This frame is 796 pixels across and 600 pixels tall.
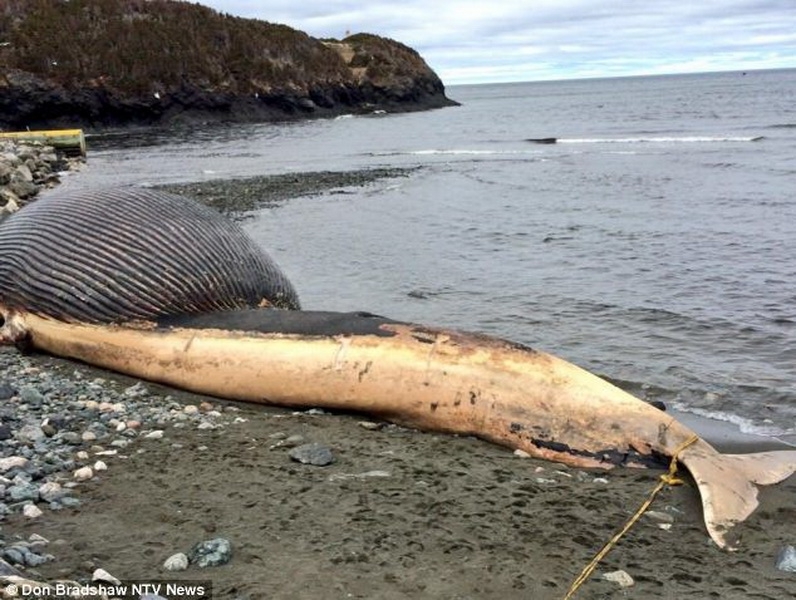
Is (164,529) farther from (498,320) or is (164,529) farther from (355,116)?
(355,116)

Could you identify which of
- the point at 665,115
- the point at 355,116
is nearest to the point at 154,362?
the point at 665,115

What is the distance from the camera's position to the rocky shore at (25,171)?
15.4 metres

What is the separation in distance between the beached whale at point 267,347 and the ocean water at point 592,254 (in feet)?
6.28

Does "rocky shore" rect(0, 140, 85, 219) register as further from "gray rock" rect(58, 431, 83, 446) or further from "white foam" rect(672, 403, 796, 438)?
"white foam" rect(672, 403, 796, 438)

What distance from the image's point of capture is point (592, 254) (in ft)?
42.2

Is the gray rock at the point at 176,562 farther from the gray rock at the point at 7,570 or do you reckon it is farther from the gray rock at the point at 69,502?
the gray rock at the point at 69,502

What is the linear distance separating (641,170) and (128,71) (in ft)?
166

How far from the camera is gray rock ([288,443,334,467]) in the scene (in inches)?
194

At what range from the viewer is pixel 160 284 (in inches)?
251

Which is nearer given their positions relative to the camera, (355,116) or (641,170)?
(641,170)

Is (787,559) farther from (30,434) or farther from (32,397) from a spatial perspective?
(32,397)

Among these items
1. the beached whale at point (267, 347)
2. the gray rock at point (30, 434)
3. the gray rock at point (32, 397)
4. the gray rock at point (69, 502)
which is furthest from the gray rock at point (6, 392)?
the gray rock at point (69, 502)

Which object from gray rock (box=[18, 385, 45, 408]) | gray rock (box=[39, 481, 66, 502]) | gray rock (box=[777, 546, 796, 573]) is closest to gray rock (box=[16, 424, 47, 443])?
gray rock (box=[18, 385, 45, 408])

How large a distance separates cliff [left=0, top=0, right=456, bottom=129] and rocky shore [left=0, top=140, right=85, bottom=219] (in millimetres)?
31582
